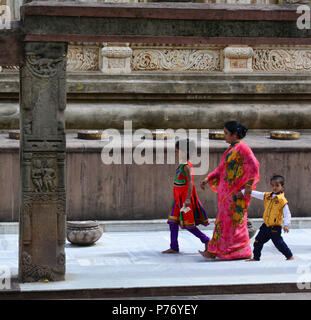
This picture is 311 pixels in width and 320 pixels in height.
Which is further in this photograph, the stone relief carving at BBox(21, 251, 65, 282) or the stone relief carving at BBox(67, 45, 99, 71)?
the stone relief carving at BBox(67, 45, 99, 71)

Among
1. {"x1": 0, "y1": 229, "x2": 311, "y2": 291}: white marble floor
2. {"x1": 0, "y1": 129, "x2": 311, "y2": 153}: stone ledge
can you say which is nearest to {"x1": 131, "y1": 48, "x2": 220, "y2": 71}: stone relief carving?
{"x1": 0, "y1": 129, "x2": 311, "y2": 153}: stone ledge

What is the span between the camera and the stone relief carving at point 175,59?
12.2 m

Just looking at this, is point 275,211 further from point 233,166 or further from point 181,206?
point 181,206

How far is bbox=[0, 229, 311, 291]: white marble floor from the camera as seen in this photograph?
23.6 feet

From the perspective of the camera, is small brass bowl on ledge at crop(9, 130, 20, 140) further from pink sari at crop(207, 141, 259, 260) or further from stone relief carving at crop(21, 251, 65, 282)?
stone relief carving at crop(21, 251, 65, 282)

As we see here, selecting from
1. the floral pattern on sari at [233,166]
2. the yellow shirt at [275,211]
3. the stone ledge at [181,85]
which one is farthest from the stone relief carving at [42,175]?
the stone ledge at [181,85]

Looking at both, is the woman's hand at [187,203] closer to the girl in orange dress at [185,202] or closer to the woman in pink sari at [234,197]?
the girl in orange dress at [185,202]

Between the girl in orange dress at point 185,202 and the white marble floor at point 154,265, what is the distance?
1.02 ft

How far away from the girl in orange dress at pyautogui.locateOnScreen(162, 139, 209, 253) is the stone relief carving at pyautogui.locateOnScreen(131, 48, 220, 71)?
12.6 feet

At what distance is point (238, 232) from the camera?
8.28 metres

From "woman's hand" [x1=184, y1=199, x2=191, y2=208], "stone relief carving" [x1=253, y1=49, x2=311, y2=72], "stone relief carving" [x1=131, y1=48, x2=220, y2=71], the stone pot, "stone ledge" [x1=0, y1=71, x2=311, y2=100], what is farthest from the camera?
"stone relief carving" [x1=253, y1=49, x2=311, y2=72]

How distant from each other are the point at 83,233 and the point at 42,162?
1916 mm
